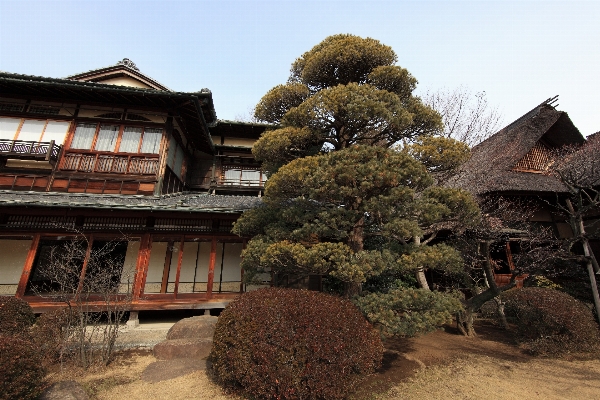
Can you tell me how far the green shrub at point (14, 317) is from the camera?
5.61 metres

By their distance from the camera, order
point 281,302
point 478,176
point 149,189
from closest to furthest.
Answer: point 281,302 → point 149,189 → point 478,176

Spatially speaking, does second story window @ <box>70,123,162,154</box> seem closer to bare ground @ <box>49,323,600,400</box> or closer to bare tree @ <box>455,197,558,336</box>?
bare ground @ <box>49,323,600,400</box>

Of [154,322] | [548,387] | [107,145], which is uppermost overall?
[107,145]

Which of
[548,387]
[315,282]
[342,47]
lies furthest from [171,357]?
[342,47]

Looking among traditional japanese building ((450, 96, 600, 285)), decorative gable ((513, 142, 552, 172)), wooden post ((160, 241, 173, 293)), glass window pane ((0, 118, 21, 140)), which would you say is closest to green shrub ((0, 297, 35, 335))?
wooden post ((160, 241, 173, 293))

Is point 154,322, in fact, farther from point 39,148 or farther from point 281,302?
point 39,148

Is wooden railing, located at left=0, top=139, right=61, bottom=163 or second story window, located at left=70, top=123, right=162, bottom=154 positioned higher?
second story window, located at left=70, top=123, right=162, bottom=154

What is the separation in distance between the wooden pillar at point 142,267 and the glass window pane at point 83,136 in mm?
4601

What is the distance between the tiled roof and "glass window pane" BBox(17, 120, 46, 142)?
2201mm

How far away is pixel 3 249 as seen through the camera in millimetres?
9719

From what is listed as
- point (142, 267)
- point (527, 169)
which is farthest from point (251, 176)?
point (527, 169)

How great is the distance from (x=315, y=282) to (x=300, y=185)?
5.37m

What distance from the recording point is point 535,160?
14.4m

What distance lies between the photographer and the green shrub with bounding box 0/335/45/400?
3.51 meters
